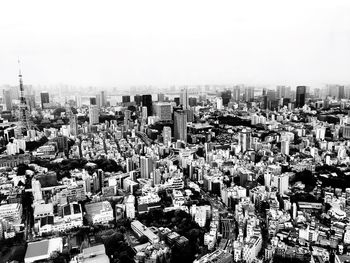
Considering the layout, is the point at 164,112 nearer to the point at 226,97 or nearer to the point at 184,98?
the point at 184,98

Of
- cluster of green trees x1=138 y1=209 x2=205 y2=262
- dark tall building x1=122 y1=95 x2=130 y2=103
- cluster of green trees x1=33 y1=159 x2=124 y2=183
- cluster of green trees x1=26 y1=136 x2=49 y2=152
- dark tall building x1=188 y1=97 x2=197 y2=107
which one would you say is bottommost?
cluster of green trees x1=138 y1=209 x2=205 y2=262

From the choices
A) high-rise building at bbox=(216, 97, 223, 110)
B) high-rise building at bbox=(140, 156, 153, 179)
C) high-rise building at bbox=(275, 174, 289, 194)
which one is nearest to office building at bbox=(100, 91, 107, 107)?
high-rise building at bbox=(216, 97, 223, 110)

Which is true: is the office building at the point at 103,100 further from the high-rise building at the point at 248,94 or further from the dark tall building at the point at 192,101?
the high-rise building at the point at 248,94

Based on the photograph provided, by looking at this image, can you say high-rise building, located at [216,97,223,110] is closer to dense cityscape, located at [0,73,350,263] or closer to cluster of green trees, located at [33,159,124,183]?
dense cityscape, located at [0,73,350,263]

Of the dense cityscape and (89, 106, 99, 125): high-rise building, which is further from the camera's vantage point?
(89, 106, 99, 125): high-rise building

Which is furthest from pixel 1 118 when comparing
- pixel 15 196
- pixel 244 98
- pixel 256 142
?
pixel 244 98

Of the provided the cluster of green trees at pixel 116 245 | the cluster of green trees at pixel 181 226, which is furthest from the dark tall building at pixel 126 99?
the cluster of green trees at pixel 116 245
